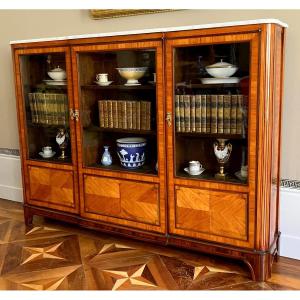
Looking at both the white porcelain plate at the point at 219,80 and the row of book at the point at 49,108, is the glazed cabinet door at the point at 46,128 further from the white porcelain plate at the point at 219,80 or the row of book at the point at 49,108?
the white porcelain plate at the point at 219,80

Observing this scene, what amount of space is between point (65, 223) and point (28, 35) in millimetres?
1450

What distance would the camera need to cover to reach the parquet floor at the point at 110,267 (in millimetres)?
2111

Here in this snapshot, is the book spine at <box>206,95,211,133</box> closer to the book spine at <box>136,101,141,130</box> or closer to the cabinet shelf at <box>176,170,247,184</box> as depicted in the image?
the cabinet shelf at <box>176,170,247,184</box>

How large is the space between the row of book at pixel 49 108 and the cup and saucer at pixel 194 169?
89 centimetres

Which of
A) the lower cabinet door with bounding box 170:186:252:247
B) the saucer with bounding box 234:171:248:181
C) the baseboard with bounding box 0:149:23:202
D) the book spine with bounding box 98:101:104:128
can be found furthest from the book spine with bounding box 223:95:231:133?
the baseboard with bounding box 0:149:23:202

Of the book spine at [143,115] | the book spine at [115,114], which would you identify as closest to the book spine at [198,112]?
the book spine at [143,115]

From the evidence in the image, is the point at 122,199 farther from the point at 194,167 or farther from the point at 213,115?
the point at 213,115

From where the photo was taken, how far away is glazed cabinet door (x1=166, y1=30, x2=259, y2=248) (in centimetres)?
205

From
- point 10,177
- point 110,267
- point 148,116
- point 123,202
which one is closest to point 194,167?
point 148,116

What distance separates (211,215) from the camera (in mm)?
2199

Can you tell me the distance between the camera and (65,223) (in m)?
2.97

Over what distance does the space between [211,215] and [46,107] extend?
1.32 metres

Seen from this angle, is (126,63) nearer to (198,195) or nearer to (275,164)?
(198,195)

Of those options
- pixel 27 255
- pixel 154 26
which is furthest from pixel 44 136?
pixel 154 26
